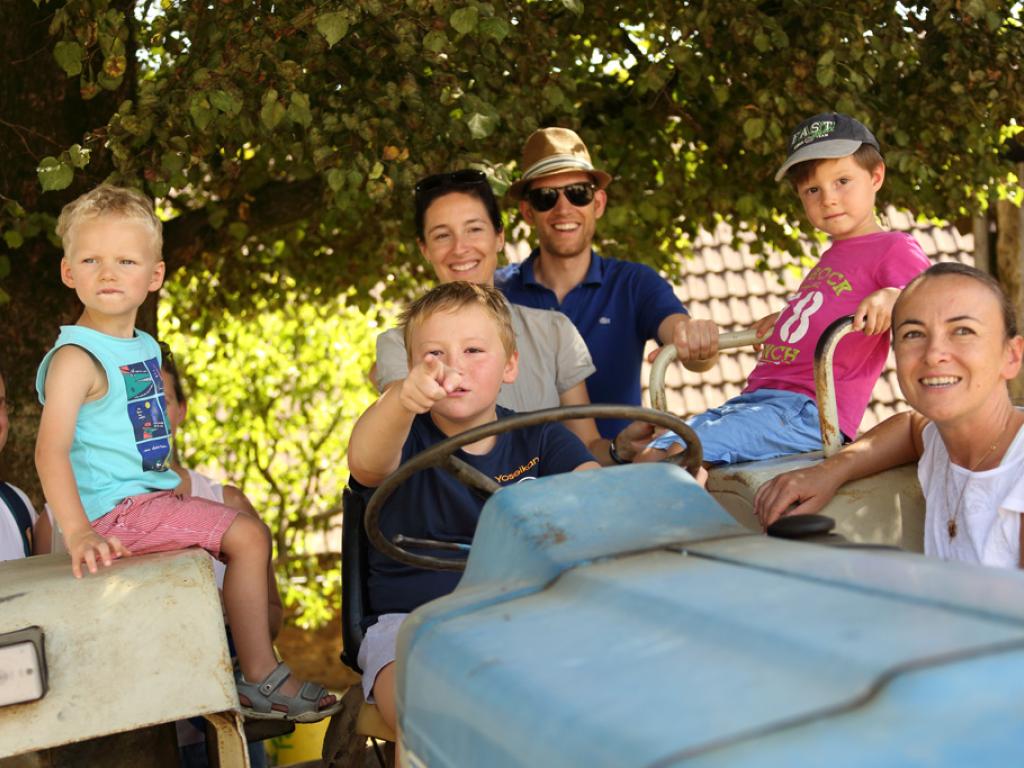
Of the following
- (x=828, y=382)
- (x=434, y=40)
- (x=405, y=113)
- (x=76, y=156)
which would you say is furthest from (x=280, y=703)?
(x=405, y=113)

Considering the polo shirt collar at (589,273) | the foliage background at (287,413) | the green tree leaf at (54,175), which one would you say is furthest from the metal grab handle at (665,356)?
the foliage background at (287,413)

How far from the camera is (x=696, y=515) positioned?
6.03 feet

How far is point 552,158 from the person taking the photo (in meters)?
3.85

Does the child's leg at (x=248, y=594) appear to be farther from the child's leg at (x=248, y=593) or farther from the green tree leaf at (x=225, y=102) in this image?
the green tree leaf at (x=225, y=102)

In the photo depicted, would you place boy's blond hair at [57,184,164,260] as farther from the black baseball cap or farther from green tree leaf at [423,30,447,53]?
the black baseball cap

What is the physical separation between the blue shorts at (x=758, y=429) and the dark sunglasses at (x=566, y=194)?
34.1 inches

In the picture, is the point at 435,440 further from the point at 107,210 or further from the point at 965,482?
the point at 965,482

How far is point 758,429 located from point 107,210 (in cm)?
165

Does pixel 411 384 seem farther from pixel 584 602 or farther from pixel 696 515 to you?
pixel 584 602

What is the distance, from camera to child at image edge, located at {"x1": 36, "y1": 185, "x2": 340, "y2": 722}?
2.69 m

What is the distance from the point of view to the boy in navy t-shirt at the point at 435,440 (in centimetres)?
250

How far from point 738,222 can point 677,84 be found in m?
0.90

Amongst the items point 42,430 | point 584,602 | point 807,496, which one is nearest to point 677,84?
point 807,496

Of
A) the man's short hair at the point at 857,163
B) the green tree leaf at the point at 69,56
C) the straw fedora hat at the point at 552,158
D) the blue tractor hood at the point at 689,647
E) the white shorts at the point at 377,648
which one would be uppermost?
the green tree leaf at the point at 69,56
